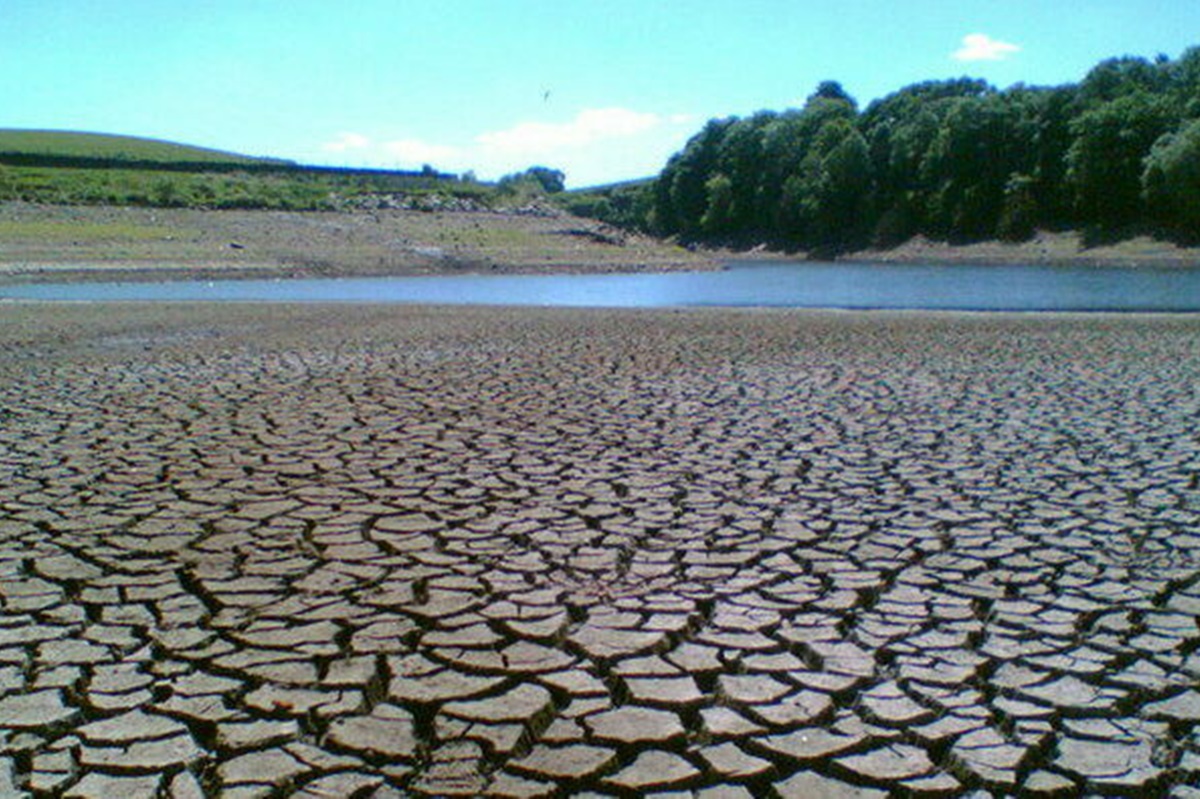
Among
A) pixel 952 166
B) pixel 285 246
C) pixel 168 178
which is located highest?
pixel 952 166

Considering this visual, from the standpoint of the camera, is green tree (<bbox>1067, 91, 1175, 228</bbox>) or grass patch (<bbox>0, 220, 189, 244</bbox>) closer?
grass patch (<bbox>0, 220, 189, 244</bbox>)

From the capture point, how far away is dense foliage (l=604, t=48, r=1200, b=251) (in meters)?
61.6

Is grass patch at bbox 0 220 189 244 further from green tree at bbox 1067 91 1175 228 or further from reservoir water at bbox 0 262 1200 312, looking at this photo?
green tree at bbox 1067 91 1175 228

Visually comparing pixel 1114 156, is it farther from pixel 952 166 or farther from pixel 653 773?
pixel 653 773

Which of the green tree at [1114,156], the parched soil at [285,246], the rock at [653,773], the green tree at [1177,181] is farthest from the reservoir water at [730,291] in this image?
the rock at [653,773]

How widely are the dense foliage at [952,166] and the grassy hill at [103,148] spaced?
42781 millimetres

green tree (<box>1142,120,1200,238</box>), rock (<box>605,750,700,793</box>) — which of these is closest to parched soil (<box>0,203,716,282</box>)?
green tree (<box>1142,120,1200,238</box>)

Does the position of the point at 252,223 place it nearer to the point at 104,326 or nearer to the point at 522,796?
the point at 104,326

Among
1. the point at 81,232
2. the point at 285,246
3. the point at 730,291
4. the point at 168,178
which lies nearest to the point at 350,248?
the point at 285,246

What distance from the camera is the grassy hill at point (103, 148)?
77688 millimetres

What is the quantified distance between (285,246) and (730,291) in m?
21.6

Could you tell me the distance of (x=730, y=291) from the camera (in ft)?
121

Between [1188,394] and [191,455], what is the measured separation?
32.6 feet

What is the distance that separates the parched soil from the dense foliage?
2240cm
